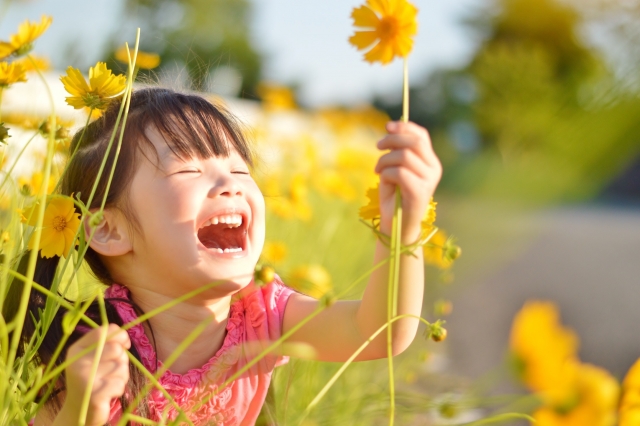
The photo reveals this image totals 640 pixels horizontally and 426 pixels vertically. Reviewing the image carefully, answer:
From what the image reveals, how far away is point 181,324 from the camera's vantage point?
69 centimetres

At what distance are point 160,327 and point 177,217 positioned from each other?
124 millimetres

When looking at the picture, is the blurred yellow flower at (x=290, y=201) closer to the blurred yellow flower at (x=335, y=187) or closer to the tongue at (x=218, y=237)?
the blurred yellow flower at (x=335, y=187)

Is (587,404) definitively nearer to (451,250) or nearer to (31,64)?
(451,250)

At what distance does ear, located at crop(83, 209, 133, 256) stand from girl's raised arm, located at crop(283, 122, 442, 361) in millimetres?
185

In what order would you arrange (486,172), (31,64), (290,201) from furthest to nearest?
(486,172)
(290,201)
(31,64)

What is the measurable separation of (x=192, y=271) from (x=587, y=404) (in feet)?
1.26

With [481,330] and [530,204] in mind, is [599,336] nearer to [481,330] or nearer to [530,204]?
[481,330]

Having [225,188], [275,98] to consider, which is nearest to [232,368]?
[225,188]

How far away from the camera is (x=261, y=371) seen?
0.76 metres

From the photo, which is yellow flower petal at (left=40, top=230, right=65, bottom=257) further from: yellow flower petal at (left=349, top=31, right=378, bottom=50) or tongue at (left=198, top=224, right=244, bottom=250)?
yellow flower petal at (left=349, top=31, right=378, bottom=50)

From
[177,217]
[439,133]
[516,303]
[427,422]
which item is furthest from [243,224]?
[439,133]

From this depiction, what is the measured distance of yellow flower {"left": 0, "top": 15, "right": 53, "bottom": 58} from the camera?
1.82 feet

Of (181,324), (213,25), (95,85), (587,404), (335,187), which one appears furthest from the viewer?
(213,25)

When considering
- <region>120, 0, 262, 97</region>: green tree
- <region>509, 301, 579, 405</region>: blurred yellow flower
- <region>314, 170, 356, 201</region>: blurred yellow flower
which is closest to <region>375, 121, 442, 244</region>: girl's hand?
<region>509, 301, 579, 405</region>: blurred yellow flower
